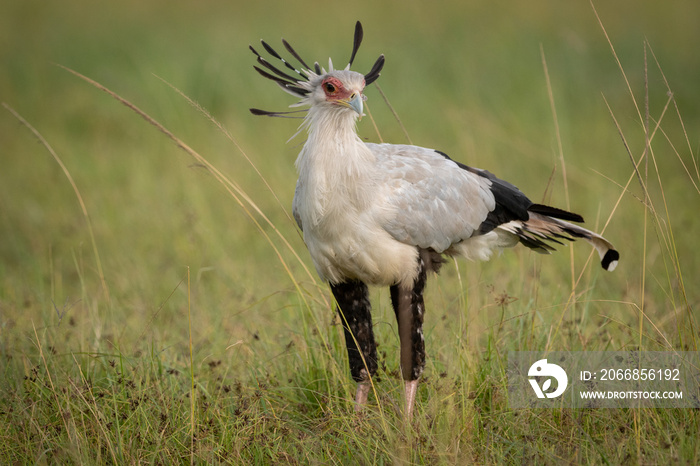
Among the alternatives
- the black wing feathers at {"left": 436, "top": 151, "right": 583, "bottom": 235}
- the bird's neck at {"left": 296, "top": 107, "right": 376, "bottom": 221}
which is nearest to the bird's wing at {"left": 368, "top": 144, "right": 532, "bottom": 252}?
the black wing feathers at {"left": 436, "top": 151, "right": 583, "bottom": 235}

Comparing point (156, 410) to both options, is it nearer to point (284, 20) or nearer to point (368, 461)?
point (368, 461)

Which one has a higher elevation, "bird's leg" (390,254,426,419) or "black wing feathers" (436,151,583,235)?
"black wing feathers" (436,151,583,235)

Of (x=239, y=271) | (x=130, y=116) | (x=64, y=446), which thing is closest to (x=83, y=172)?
(x=130, y=116)

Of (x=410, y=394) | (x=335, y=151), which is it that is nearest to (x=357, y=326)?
(x=410, y=394)

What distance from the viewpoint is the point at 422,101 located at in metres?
8.62

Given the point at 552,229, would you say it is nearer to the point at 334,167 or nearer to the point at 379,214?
the point at 379,214

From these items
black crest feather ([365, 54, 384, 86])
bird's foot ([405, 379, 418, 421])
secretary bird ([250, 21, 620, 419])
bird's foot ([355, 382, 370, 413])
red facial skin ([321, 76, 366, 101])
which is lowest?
bird's foot ([355, 382, 370, 413])

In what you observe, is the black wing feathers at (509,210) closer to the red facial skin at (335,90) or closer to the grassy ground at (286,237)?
the grassy ground at (286,237)

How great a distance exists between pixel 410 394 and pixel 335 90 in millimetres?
1465

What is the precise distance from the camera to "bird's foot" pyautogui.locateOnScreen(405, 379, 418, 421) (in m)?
3.20

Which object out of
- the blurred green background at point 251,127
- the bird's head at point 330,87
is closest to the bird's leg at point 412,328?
the bird's head at point 330,87

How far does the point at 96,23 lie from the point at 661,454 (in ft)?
37.0

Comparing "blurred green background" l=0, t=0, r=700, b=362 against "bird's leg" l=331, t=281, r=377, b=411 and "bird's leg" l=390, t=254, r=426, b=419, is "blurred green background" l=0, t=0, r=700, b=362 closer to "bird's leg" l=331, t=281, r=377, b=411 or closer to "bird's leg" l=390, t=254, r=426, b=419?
"bird's leg" l=331, t=281, r=377, b=411

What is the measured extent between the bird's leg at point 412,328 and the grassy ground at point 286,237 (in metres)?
0.12
